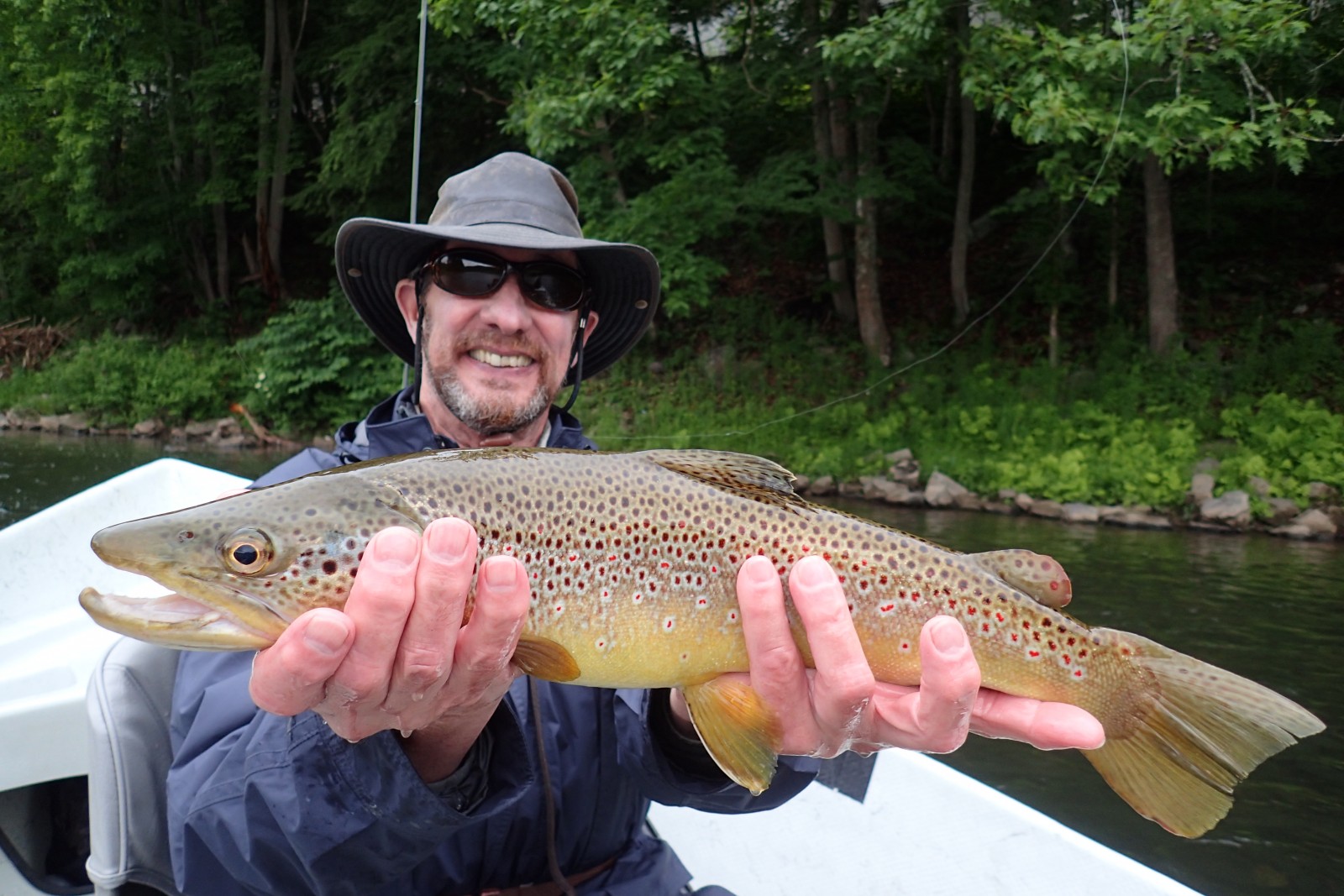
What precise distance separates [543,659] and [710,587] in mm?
437

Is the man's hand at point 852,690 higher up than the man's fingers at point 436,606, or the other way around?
the man's fingers at point 436,606

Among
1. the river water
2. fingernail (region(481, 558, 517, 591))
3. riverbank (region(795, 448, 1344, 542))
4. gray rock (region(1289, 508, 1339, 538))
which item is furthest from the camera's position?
riverbank (region(795, 448, 1344, 542))

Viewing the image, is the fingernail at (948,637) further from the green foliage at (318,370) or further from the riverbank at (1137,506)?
the green foliage at (318,370)

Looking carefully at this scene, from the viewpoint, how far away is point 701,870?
3.77m

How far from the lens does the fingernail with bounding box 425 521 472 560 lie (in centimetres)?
177

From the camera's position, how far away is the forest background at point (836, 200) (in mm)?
11859

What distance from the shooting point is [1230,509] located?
11570mm

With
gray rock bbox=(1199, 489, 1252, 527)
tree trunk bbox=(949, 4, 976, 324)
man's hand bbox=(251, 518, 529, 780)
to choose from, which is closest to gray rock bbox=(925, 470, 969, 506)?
gray rock bbox=(1199, 489, 1252, 527)

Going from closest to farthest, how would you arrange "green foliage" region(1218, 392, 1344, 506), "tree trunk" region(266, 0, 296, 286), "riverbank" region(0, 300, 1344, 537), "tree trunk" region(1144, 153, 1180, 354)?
1. "green foliage" region(1218, 392, 1344, 506)
2. "riverbank" region(0, 300, 1344, 537)
3. "tree trunk" region(1144, 153, 1180, 354)
4. "tree trunk" region(266, 0, 296, 286)

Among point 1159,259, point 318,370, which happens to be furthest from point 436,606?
point 318,370

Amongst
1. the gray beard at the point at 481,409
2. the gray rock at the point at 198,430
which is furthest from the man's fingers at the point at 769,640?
the gray rock at the point at 198,430

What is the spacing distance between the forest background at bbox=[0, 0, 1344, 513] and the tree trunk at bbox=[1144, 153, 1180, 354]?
0.15 ft

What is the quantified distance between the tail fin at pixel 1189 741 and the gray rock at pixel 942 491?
1104 centimetres

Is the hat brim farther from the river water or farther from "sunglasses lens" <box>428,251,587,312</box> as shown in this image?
the river water
